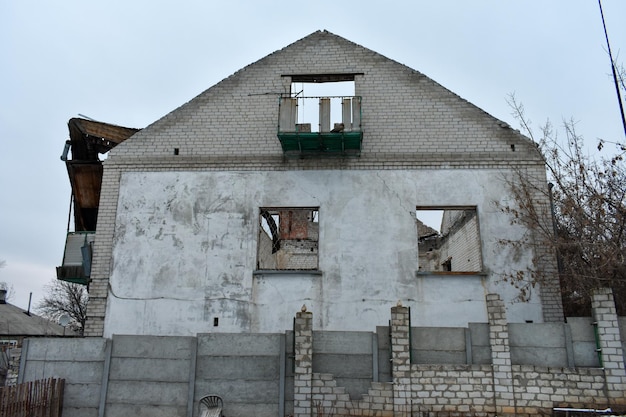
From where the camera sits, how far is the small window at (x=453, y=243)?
11.4 metres

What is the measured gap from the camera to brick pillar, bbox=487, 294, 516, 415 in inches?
303

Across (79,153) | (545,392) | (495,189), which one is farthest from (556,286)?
(79,153)

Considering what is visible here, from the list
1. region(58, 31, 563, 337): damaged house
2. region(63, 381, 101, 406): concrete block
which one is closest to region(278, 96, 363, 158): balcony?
region(58, 31, 563, 337): damaged house

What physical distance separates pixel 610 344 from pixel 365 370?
3800 millimetres

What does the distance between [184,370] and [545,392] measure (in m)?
5.72

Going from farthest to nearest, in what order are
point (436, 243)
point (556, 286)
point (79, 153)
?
point (436, 243) < point (79, 153) < point (556, 286)

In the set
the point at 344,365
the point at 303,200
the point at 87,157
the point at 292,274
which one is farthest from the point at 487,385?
the point at 87,157

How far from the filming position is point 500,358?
25.9 ft

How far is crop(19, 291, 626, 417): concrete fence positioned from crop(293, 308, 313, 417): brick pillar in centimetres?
2

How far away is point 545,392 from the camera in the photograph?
770 centimetres

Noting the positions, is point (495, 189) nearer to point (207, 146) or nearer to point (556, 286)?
point (556, 286)

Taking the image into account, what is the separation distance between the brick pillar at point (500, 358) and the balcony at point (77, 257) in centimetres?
854

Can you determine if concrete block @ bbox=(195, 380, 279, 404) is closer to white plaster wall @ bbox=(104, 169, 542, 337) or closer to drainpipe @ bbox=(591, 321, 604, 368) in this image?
white plaster wall @ bbox=(104, 169, 542, 337)

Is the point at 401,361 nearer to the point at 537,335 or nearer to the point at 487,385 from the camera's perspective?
the point at 487,385
